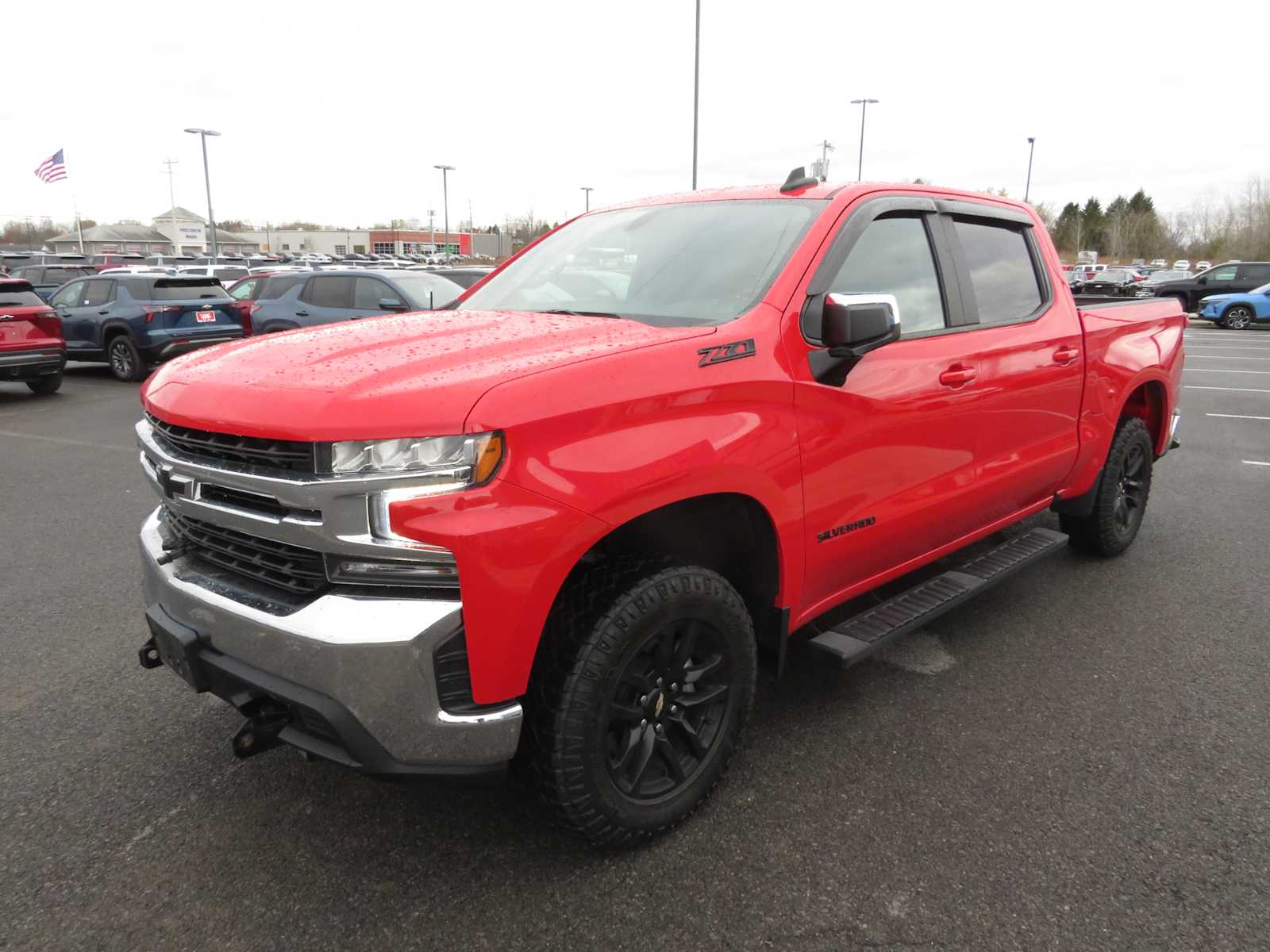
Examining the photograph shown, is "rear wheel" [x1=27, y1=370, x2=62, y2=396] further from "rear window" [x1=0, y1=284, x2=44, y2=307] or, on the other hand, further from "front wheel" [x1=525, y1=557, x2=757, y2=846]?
"front wheel" [x1=525, y1=557, x2=757, y2=846]

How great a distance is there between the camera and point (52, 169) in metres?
36.2

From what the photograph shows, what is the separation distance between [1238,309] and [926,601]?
25.8 m

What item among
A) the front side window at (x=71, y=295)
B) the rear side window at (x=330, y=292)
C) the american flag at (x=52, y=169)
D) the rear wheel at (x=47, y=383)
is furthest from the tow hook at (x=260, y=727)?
the american flag at (x=52, y=169)

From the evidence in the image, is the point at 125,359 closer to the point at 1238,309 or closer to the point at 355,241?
the point at 1238,309

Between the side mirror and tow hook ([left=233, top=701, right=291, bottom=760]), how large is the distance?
6.00 feet

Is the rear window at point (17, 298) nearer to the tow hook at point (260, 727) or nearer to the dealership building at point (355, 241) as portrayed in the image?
the tow hook at point (260, 727)

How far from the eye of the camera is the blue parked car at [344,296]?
1145 cm

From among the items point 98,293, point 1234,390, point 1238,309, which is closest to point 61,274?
point 98,293

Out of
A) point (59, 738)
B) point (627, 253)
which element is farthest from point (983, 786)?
point (59, 738)

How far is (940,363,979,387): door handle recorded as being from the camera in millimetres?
3236

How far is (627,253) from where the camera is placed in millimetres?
3342

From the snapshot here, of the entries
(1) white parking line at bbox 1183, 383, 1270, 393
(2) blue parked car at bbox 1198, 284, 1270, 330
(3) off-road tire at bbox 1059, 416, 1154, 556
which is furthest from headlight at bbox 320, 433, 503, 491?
(2) blue parked car at bbox 1198, 284, 1270, 330

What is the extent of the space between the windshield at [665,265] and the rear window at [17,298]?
10189 mm

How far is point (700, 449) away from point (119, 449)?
7700mm
